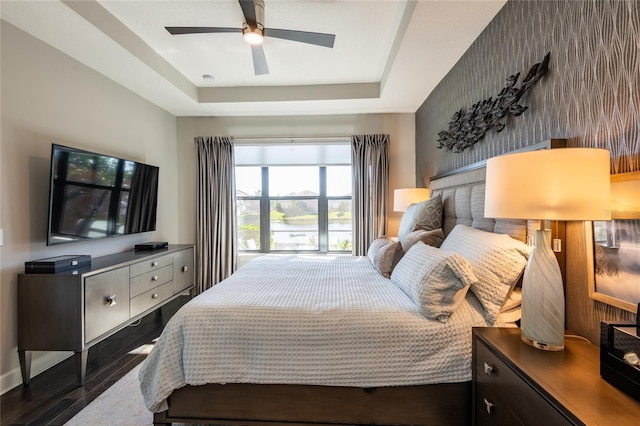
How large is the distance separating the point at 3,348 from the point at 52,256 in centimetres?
68

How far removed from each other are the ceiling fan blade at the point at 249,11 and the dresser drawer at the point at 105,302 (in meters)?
2.12

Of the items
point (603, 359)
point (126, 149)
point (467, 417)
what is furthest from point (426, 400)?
point (126, 149)

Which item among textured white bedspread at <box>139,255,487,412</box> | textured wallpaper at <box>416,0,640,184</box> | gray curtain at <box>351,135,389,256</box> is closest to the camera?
textured wallpaper at <box>416,0,640,184</box>

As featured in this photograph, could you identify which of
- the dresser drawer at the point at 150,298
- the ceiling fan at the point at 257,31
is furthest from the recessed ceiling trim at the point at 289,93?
the dresser drawer at the point at 150,298

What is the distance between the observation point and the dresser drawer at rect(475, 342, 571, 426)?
0.92 meters

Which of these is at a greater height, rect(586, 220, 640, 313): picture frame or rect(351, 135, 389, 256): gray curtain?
rect(351, 135, 389, 256): gray curtain

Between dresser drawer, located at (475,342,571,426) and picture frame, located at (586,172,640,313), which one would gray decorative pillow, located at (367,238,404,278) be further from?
picture frame, located at (586,172,640,313)

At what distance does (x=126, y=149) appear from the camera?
328cm

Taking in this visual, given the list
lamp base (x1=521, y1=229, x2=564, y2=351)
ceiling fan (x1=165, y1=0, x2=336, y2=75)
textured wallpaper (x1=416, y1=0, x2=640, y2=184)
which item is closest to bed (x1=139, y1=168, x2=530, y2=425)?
lamp base (x1=521, y1=229, x2=564, y2=351)

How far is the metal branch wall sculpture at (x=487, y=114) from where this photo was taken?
1.64 metres

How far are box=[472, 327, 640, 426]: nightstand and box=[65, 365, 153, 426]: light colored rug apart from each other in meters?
1.84

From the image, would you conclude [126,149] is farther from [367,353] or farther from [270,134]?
[367,353]

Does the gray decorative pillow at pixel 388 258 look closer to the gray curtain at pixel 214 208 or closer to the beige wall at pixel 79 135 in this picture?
the beige wall at pixel 79 135

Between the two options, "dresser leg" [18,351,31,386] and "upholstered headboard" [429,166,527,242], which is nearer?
"upholstered headboard" [429,166,527,242]
